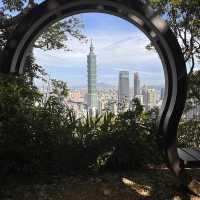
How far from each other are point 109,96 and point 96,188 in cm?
534

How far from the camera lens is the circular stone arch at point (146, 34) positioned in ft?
18.8

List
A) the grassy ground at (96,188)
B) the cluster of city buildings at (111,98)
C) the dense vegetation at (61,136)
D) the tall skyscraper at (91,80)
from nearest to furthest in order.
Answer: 1. the grassy ground at (96,188)
2. the dense vegetation at (61,136)
3. the cluster of city buildings at (111,98)
4. the tall skyscraper at (91,80)

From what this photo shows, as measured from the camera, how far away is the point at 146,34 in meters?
5.98

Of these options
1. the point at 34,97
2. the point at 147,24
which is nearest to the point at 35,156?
the point at 34,97

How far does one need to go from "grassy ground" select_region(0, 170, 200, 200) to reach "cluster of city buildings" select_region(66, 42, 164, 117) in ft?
5.43

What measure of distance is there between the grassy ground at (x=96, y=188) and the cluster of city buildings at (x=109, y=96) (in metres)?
1.66

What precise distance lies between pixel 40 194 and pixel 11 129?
36.1 inches

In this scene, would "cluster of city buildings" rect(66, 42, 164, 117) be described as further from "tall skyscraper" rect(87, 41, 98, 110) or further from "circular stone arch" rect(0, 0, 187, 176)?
"circular stone arch" rect(0, 0, 187, 176)

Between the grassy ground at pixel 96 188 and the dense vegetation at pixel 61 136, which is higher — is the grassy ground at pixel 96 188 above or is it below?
below

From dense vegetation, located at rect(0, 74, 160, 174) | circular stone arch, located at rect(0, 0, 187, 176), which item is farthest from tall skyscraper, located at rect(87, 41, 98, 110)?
circular stone arch, located at rect(0, 0, 187, 176)

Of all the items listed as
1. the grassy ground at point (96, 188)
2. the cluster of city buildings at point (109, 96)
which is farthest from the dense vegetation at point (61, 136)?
the cluster of city buildings at point (109, 96)

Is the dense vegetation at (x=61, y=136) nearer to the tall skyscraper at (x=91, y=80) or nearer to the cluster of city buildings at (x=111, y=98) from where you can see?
the cluster of city buildings at (x=111, y=98)

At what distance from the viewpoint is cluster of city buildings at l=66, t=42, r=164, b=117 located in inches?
336

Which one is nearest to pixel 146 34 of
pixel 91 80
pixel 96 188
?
pixel 96 188
